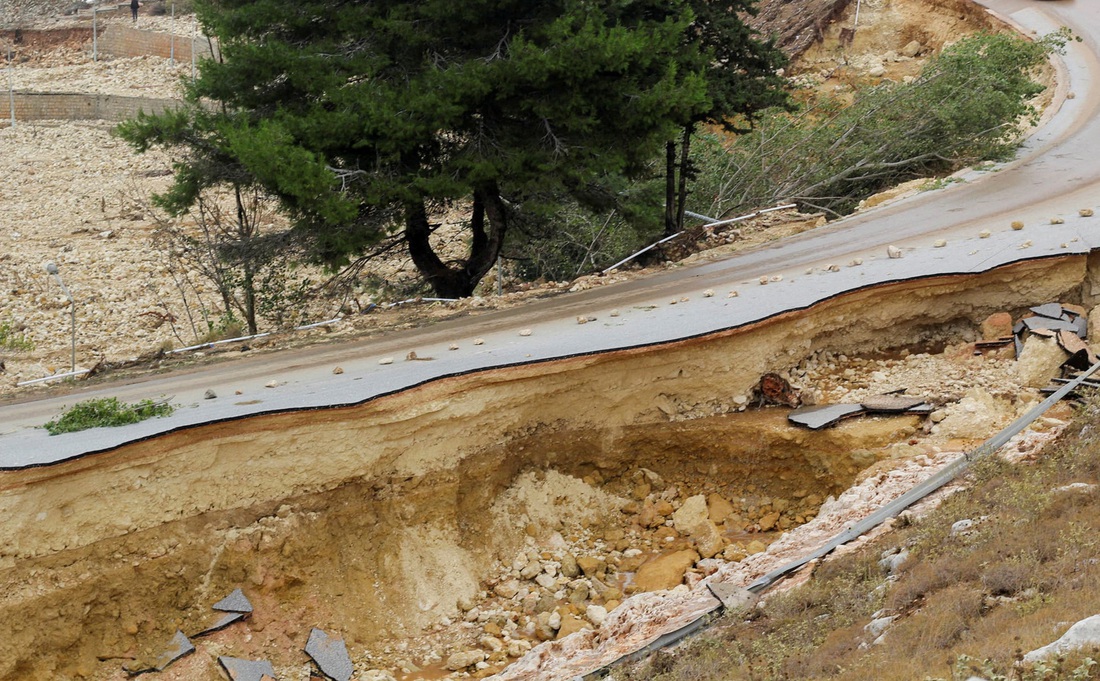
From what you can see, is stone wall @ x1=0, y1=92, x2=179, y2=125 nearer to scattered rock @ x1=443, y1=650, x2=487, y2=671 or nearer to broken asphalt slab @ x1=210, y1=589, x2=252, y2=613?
broken asphalt slab @ x1=210, y1=589, x2=252, y2=613

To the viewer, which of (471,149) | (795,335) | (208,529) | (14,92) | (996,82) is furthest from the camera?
(14,92)

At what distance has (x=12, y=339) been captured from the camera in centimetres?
1819

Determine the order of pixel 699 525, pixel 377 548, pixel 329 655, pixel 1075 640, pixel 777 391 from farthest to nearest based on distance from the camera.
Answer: pixel 777 391 < pixel 699 525 < pixel 377 548 < pixel 329 655 < pixel 1075 640

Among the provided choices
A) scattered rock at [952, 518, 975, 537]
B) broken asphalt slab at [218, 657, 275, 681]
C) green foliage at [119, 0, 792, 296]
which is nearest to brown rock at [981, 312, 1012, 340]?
green foliage at [119, 0, 792, 296]

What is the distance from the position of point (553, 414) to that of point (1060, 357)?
18.2ft

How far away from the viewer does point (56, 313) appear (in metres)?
19.6

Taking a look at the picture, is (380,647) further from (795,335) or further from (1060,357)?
(1060,357)

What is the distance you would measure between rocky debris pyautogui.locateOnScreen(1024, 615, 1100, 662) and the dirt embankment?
550cm

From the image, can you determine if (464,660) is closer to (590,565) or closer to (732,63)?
(590,565)

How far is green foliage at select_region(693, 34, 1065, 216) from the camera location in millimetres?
18484

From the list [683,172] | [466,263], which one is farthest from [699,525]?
[683,172]

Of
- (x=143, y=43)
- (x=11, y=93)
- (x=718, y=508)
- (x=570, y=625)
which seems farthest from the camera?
(x=143, y=43)

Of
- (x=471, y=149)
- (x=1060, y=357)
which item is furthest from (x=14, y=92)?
(x=1060, y=357)

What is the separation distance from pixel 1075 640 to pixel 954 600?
1.29m
